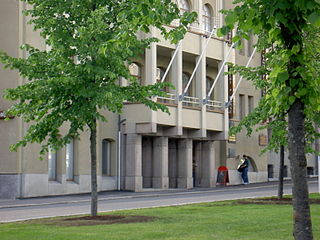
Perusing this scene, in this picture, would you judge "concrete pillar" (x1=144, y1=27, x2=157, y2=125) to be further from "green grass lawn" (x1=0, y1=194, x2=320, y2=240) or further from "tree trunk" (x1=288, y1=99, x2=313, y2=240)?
"tree trunk" (x1=288, y1=99, x2=313, y2=240)

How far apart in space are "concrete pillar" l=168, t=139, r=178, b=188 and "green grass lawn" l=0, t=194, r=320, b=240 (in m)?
20.8

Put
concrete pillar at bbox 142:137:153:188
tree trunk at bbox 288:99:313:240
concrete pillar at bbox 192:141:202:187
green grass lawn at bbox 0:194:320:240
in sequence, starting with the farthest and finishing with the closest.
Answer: concrete pillar at bbox 192:141:202:187
concrete pillar at bbox 142:137:153:188
green grass lawn at bbox 0:194:320:240
tree trunk at bbox 288:99:313:240

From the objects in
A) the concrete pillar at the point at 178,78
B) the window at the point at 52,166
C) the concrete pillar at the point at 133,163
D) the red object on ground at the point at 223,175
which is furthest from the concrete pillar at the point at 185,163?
the window at the point at 52,166

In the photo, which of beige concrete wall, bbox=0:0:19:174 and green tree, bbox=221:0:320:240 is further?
beige concrete wall, bbox=0:0:19:174

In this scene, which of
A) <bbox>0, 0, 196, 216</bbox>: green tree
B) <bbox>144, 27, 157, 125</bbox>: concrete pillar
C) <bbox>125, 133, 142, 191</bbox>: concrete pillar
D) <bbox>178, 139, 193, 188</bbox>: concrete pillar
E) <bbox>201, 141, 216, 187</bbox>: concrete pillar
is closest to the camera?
<bbox>0, 0, 196, 216</bbox>: green tree

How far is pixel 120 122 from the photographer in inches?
1446

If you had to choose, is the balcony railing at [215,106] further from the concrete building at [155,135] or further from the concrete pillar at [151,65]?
the concrete pillar at [151,65]

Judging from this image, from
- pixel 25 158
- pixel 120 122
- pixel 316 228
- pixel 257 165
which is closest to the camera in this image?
pixel 316 228

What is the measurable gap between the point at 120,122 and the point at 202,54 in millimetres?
6040

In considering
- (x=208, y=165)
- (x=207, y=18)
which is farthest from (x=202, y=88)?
(x=207, y=18)

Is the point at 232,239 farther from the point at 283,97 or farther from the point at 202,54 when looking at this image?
the point at 202,54

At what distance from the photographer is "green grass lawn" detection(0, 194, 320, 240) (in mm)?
12953

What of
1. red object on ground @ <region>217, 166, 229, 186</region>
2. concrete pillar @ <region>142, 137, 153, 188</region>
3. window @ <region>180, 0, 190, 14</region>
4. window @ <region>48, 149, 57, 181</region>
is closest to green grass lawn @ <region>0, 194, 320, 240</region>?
window @ <region>48, 149, 57, 181</region>

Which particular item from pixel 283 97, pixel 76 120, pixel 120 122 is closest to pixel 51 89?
pixel 76 120
